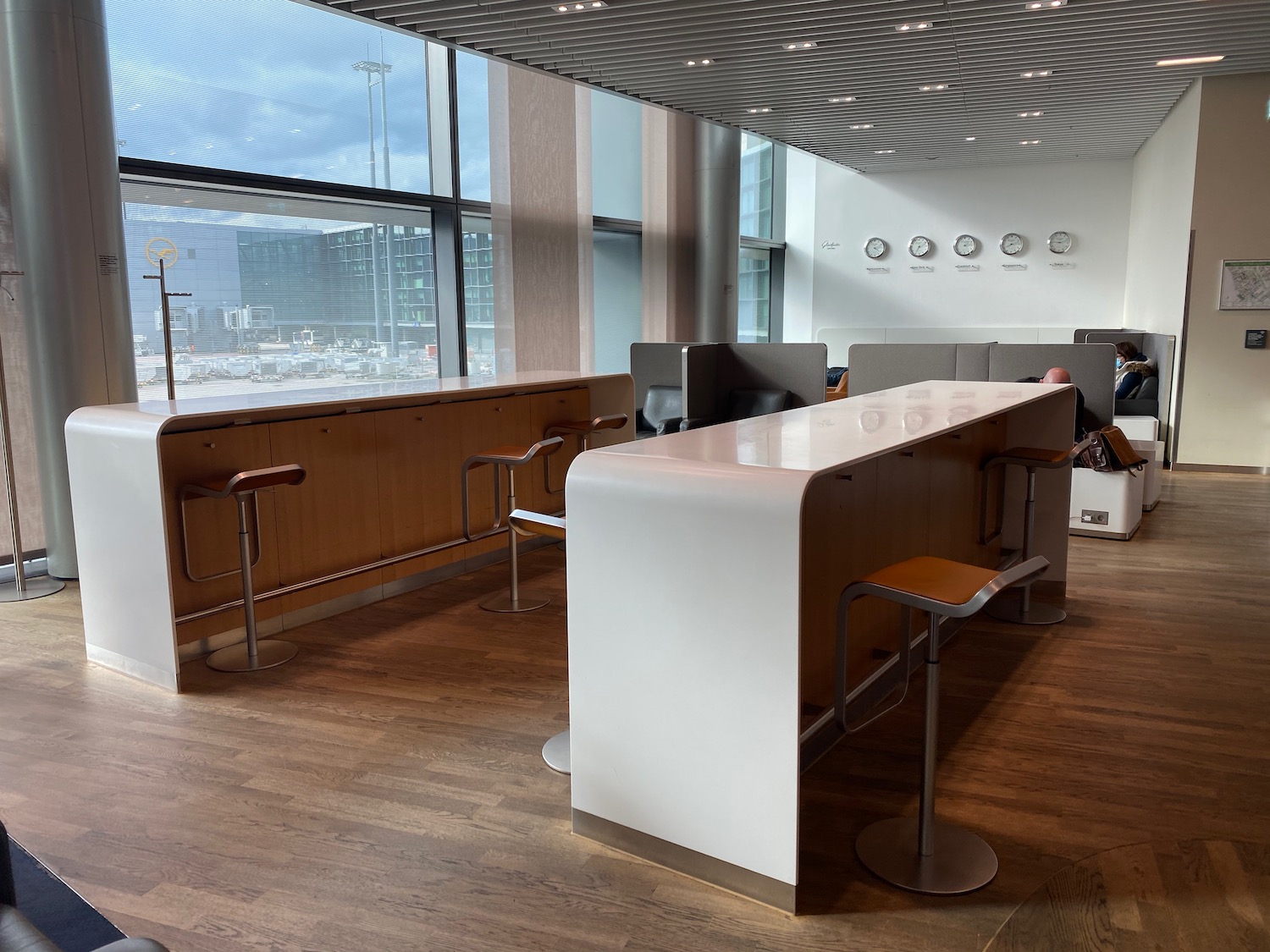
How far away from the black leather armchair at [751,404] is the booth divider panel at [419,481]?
2.20m

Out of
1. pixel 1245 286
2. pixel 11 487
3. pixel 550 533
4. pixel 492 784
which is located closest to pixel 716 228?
pixel 1245 286

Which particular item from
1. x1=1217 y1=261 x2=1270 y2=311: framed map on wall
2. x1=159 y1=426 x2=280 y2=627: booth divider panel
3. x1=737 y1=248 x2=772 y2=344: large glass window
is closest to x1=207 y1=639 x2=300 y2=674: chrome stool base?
x1=159 y1=426 x2=280 y2=627: booth divider panel

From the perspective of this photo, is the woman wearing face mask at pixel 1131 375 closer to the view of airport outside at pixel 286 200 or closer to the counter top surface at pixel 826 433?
the counter top surface at pixel 826 433

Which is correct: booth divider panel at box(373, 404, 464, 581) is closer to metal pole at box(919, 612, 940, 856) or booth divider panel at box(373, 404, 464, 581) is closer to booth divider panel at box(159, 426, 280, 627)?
booth divider panel at box(159, 426, 280, 627)

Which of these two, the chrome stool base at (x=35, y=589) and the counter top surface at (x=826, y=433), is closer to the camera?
the counter top surface at (x=826, y=433)

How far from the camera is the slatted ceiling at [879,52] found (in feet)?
20.4

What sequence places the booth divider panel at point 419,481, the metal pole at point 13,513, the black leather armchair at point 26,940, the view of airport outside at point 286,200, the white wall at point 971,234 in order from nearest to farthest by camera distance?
the black leather armchair at point 26,940, the booth divider panel at point 419,481, the metal pole at point 13,513, the view of airport outside at point 286,200, the white wall at point 971,234

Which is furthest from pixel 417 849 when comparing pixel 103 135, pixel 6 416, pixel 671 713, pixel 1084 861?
pixel 103 135

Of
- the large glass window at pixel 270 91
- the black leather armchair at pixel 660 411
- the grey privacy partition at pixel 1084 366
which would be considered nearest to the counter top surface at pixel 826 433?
the grey privacy partition at pixel 1084 366

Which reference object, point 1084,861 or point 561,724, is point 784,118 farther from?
point 1084,861

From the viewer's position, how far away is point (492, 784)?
289 centimetres

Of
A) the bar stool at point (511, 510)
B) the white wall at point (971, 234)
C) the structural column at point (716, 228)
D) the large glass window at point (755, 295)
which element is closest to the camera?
the bar stool at point (511, 510)

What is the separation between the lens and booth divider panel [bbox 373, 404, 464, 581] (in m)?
4.74

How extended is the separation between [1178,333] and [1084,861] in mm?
7371
